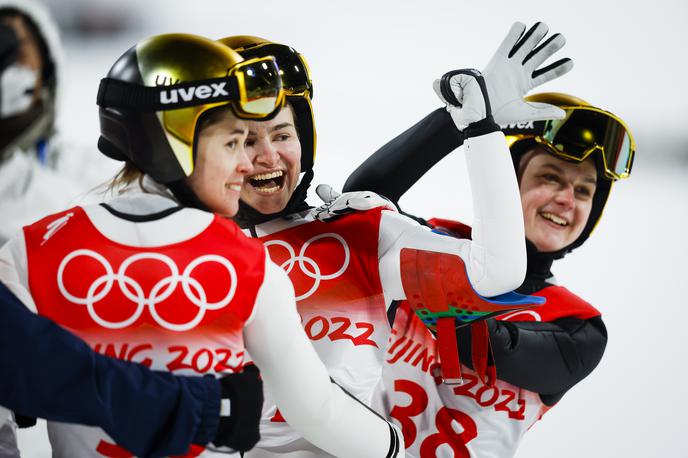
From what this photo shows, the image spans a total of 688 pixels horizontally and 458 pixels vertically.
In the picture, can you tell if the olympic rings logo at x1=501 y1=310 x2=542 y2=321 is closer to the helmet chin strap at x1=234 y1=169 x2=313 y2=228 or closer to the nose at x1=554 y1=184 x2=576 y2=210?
the nose at x1=554 y1=184 x2=576 y2=210

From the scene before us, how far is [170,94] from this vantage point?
138 centimetres

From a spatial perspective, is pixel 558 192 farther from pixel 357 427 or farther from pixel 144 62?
pixel 144 62

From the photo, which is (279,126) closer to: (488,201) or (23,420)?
(488,201)

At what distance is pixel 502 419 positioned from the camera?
90.1 inches

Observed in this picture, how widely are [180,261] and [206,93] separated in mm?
287

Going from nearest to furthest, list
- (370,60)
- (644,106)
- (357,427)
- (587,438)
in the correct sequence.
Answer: (357,427)
(587,438)
(370,60)
(644,106)

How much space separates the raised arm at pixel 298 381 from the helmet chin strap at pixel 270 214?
0.54 m

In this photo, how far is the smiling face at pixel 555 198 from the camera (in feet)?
→ 7.86

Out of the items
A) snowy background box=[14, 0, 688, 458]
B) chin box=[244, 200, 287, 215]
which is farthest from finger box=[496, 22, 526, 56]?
snowy background box=[14, 0, 688, 458]

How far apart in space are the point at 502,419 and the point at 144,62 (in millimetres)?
1417

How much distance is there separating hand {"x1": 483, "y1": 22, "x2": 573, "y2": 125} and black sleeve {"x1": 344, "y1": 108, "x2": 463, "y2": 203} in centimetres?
28

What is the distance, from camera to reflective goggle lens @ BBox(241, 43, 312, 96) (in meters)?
Result: 1.89

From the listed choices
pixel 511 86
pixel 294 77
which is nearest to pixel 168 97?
pixel 294 77

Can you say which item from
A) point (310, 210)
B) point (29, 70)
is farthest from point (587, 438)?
point (29, 70)
